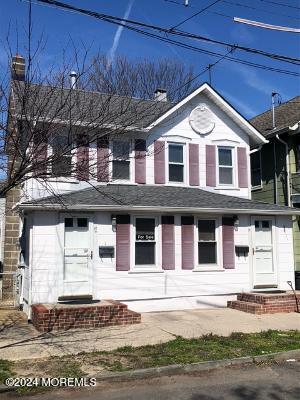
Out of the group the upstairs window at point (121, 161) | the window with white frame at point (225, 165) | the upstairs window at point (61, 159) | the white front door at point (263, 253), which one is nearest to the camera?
the upstairs window at point (61, 159)

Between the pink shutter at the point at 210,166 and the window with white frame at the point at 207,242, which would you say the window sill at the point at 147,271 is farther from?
the pink shutter at the point at 210,166

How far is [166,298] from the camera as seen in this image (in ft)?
45.6

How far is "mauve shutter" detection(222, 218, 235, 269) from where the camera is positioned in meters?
14.6

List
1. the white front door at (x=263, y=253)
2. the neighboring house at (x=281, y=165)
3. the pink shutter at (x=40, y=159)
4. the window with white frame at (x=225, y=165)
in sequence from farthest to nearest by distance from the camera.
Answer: the neighboring house at (x=281, y=165)
the window with white frame at (x=225, y=165)
the white front door at (x=263, y=253)
the pink shutter at (x=40, y=159)

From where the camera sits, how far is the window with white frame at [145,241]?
13.9 m

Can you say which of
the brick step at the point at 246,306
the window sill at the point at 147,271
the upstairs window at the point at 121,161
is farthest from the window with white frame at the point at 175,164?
the brick step at the point at 246,306

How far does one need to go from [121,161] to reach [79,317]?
5.69m

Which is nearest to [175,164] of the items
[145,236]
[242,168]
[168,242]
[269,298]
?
[242,168]

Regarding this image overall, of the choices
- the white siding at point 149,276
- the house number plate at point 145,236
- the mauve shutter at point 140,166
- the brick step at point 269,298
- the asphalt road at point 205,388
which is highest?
the mauve shutter at point 140,166

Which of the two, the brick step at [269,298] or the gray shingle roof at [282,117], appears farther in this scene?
the gray shingle roof at [282,117]

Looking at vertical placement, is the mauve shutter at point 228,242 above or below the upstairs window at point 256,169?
below

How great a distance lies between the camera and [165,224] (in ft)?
46.3

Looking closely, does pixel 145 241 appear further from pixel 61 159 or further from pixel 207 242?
pixel 61 159

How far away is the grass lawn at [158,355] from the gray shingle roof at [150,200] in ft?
15.6
